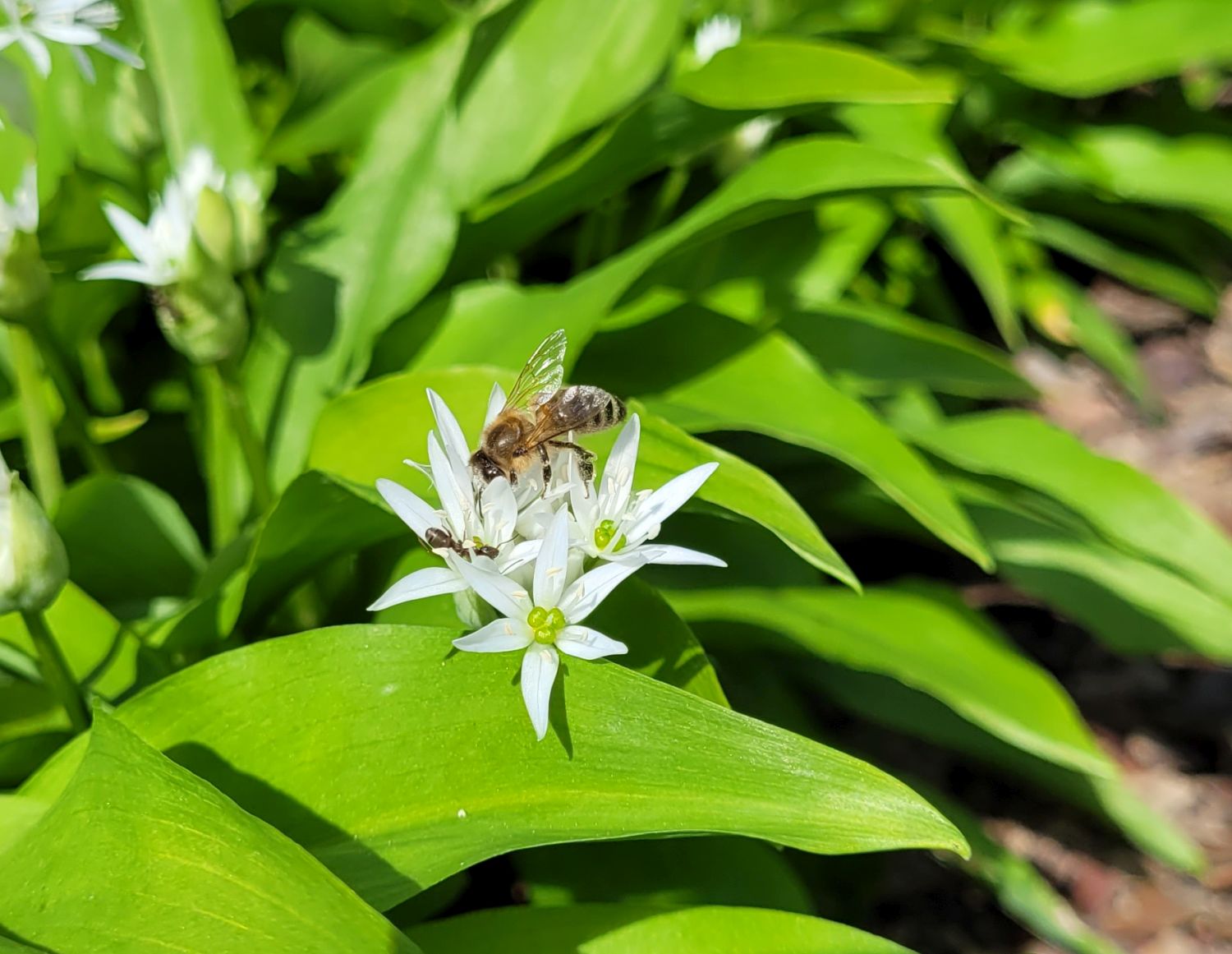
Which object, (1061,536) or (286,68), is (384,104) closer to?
(286,68)

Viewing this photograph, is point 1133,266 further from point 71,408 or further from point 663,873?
point 71,408

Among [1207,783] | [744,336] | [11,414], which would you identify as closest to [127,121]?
[11,414]

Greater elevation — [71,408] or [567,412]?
[567,412]

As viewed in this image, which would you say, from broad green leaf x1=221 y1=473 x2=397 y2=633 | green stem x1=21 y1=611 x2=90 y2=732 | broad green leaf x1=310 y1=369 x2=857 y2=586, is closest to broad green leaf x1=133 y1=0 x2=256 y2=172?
broad green leaf x1=310 y1=369 x2=857 y2=586

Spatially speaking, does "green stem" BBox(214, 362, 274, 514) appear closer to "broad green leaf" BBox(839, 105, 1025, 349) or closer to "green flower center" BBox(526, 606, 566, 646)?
"green flower center" BBox(526, 606, 566, 646)

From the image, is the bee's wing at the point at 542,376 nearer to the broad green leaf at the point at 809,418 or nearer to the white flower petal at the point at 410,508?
the white flower petal at the point at 410,508

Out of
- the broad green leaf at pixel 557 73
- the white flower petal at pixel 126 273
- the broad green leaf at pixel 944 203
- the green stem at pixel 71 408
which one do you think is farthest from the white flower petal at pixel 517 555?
the broad green leaf at pixel 944 203

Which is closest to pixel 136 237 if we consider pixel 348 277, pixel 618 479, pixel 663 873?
pixel 348 277
